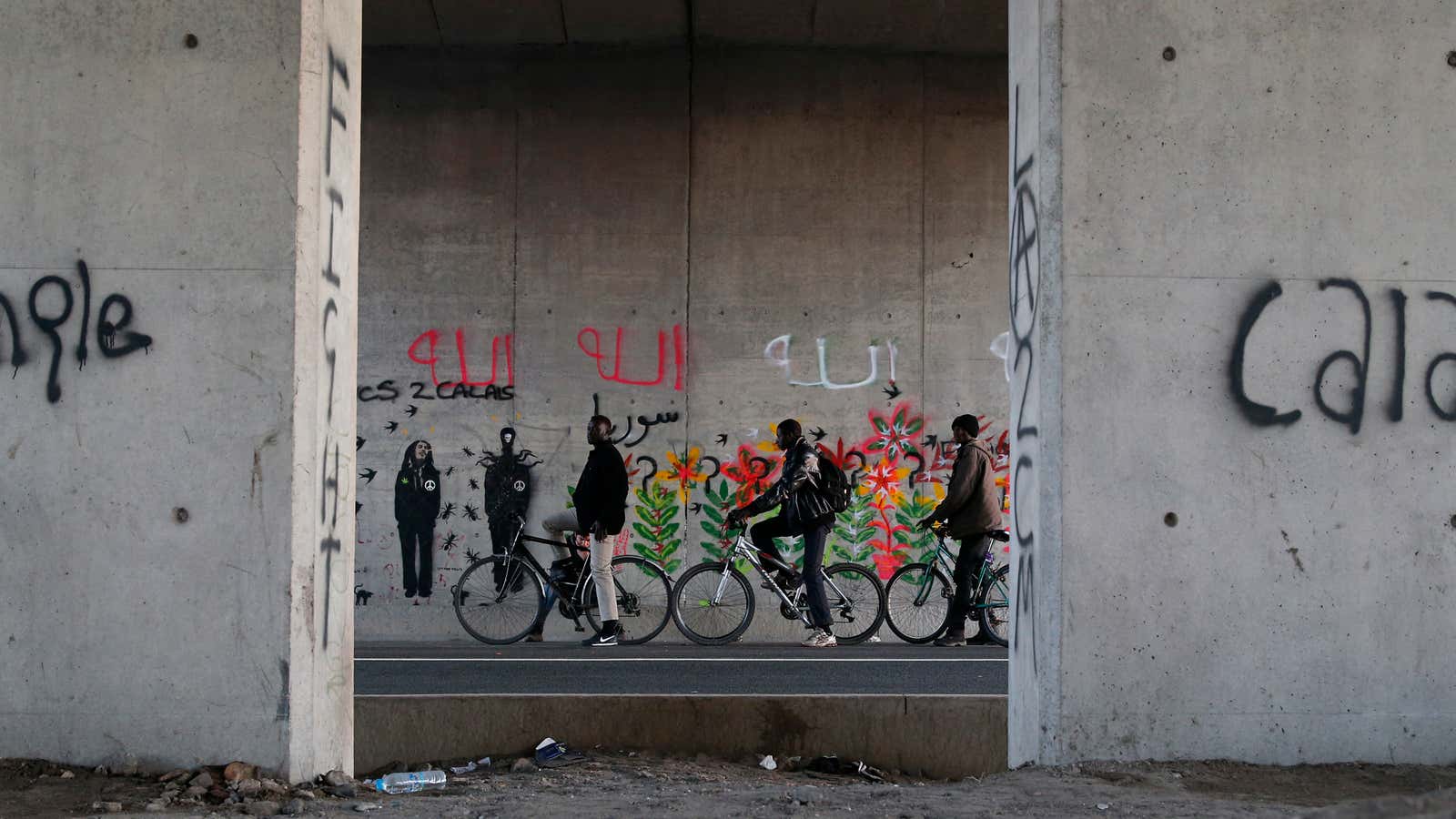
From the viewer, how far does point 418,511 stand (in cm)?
1358

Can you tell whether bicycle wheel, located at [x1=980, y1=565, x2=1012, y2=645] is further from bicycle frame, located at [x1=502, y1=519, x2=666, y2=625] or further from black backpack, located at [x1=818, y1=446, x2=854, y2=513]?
bicycle frame, located at [x1=502, y1=519, x2=666, y2=625]

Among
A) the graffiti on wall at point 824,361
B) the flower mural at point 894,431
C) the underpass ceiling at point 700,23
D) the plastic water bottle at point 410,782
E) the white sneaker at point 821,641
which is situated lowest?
the white sneaker at point 821,641

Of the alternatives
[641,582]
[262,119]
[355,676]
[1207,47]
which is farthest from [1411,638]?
[641,582]

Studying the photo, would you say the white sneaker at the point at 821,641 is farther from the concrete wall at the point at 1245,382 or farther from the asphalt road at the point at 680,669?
the concrete wall at the point at 1245,382

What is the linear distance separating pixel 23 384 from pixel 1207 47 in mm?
4994

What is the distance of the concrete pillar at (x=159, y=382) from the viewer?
217 inches

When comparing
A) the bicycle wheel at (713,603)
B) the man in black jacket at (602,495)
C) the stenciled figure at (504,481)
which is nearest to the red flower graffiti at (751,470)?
the bicycle wheel at (713,603)

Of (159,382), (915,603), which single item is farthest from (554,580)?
(159,382)

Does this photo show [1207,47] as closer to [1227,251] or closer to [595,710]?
[1227,251]

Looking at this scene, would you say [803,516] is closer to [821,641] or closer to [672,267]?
[821,641]

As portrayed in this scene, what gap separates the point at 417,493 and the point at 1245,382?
30.9 feet

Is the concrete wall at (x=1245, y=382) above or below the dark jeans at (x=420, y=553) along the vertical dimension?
above

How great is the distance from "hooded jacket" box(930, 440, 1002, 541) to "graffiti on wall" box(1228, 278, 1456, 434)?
5750 mm

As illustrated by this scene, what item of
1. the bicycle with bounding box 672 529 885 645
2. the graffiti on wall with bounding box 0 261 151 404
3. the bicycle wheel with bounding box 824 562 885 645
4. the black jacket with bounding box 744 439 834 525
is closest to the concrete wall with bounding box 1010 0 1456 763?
the graffiti on wall with bounding box 0 261 151 404
